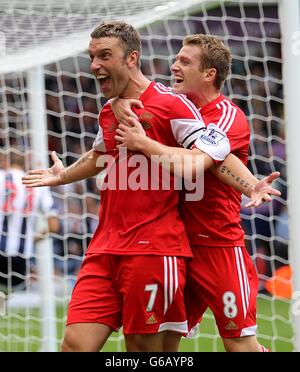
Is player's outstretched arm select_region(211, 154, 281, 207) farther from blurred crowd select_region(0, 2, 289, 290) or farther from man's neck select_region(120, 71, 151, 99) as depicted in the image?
blurred crowd select_region(0, 2, 289, 290)

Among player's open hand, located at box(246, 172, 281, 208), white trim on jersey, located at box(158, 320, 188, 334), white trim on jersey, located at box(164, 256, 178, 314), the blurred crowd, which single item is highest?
the blurred crowd

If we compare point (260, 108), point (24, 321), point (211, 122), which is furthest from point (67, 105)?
point (211, 122)

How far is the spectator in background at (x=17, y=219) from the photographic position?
23.0ft

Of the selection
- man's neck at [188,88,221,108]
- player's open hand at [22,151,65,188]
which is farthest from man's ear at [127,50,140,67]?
player's open hand at [22,151,65,188]

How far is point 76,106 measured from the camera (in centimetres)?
984

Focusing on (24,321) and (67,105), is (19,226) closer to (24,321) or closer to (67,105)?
(24,321)

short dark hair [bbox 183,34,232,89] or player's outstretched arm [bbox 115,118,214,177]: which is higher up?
short dark hair [bbox 183,34,232,89]

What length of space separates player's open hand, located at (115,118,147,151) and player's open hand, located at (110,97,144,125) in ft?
0.11

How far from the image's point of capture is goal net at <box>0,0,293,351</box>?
6227 mm

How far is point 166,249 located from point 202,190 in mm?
350

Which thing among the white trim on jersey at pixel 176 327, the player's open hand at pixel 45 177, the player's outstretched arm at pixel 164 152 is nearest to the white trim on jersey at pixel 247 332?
the white trim on jersey at pixel 176 327

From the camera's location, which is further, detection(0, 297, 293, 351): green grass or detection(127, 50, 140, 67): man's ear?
detection(0, 297, 293, 351): green grass

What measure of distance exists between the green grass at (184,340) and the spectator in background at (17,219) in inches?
17.7

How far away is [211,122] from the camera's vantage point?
4195 mm
